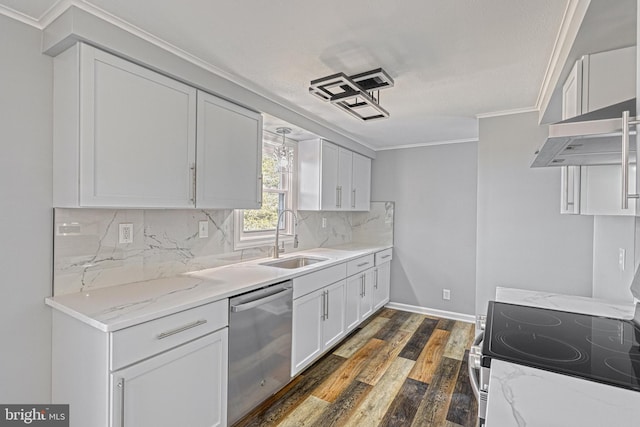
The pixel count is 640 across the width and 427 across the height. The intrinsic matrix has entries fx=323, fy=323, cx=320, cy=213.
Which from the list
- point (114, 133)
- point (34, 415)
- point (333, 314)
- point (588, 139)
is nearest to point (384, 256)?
point (333, 314)

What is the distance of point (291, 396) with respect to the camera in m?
2.34

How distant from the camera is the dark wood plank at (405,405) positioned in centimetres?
210

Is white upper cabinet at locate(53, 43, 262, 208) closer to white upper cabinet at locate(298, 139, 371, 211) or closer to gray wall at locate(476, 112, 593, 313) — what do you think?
white upper cabinet at locate(298, 139, 371, 211)

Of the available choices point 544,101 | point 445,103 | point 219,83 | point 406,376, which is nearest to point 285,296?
point 406,376

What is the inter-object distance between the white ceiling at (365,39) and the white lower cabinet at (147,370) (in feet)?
4.75

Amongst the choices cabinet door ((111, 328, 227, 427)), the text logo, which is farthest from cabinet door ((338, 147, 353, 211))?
the text logo

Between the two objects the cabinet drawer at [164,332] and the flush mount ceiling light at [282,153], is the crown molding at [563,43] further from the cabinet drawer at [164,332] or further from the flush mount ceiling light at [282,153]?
the cabinet drawer at [164,332]

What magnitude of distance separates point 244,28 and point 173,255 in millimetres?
1525

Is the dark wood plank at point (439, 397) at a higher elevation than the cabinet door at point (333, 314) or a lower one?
lower

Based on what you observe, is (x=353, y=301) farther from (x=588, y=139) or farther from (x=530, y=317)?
(x=588, y=139)

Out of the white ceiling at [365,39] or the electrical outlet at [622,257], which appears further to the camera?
the electrical outlet at [622,257]

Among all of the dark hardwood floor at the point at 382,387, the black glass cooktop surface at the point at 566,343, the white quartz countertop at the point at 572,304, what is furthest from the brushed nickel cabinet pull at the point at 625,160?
the dark hardwood floor at the point at 382,387

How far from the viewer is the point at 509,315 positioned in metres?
1.58

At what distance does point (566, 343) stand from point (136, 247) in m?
2.26
